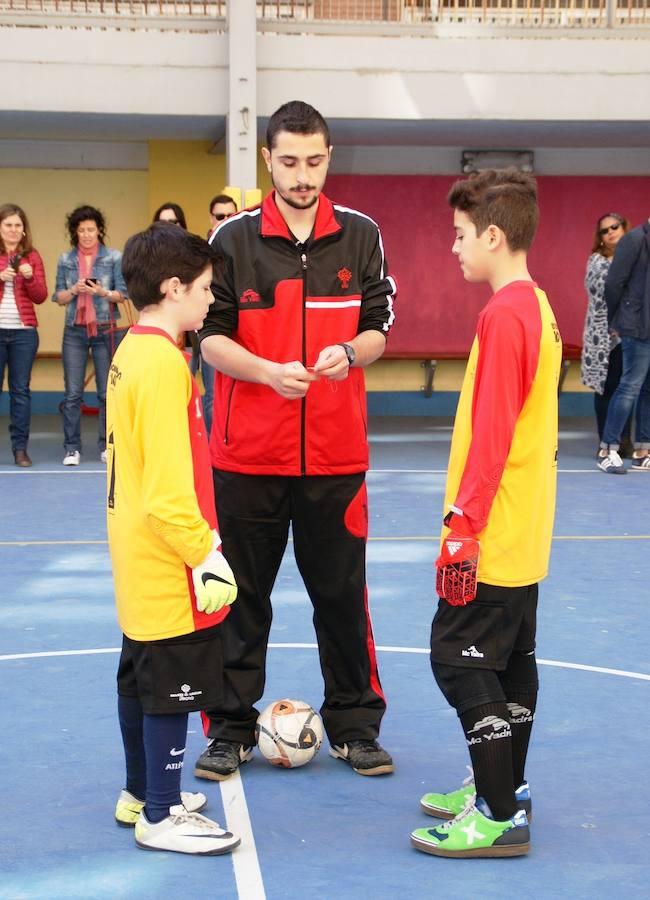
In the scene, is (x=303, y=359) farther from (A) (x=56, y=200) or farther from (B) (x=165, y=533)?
(A) (x=56, y=200)

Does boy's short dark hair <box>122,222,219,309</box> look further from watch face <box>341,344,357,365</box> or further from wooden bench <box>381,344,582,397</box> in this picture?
wooden bench <box>381,344,582,397</box>

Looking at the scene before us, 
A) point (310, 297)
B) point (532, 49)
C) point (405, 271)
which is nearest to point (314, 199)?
point (310, 297)

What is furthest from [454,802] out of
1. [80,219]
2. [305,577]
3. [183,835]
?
[80,219]

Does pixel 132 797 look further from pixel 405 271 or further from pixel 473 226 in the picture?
pixel 405 271

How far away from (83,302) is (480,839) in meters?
6.87

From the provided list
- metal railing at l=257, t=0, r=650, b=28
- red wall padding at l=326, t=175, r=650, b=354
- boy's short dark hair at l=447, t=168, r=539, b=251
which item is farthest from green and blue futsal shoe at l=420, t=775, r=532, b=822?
red wall padding at l=326, t=175, r=650, b=354

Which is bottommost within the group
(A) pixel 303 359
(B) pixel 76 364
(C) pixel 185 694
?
(C) pixel 185 694

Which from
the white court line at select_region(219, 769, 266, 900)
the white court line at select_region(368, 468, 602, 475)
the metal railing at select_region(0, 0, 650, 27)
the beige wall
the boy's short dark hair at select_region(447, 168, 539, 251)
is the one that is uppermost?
the metal railing at select_region(0, 0, 650, 27)

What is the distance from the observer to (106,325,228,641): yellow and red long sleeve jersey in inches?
116

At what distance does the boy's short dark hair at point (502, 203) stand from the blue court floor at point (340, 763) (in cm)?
151

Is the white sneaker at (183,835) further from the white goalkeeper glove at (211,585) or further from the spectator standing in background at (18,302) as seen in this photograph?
the spectator standing in background at (18,302)

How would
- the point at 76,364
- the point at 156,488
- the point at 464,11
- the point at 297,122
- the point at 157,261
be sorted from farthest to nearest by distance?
the point at 464,11, the point at 76,364, the point at 297,122, the point at 157,261, the point at 156,488

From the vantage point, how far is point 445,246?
522 inches

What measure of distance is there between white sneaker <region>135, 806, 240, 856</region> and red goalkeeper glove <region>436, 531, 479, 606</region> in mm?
829
